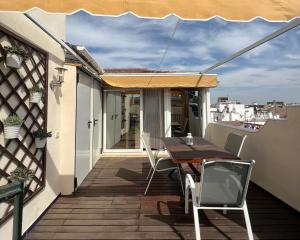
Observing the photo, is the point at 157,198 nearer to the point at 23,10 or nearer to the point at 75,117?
the point at 75,117

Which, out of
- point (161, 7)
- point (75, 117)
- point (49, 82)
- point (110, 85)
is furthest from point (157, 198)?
point (110, 85)

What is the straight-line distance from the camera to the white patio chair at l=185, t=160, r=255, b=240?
10.2 ft

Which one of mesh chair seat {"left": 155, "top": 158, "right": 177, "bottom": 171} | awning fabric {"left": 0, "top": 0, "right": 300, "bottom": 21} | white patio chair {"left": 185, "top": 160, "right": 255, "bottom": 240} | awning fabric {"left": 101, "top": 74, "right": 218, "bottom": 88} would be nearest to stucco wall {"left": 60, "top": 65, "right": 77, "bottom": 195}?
mesh chair seat {"left": 155, "top": 158, "right": 177, "bottom": 171}

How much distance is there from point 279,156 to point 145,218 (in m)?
2.48

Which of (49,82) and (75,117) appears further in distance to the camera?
(75,117)

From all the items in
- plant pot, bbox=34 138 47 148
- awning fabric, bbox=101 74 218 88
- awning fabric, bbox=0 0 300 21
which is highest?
awning fabric, bbox=101 74 218 88

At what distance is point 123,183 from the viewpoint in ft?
19.1

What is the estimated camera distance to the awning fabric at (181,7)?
218 centimetres

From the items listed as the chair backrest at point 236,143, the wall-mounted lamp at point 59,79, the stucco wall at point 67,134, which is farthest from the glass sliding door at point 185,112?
the wall-mounted lamp at point 59,79

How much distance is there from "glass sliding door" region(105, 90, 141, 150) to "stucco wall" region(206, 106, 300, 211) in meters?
4.20

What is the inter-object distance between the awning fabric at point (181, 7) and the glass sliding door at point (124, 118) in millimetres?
7053

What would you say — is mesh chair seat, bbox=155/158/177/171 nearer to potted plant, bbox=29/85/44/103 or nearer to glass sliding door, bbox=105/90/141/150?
potted plant, bbox=29/85/44/103

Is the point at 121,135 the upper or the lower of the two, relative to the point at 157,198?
upper

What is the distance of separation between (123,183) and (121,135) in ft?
12.7
